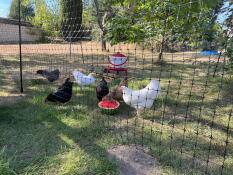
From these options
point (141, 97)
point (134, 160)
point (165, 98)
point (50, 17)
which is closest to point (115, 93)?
point (141, 97)

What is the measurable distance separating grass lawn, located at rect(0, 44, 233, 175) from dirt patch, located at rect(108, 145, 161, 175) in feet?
0.24

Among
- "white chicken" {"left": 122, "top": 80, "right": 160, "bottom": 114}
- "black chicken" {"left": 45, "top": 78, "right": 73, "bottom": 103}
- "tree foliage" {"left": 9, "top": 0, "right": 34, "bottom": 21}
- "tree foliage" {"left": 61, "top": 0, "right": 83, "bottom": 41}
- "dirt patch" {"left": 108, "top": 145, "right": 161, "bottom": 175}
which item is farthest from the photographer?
"tree foliage" {"left": 9, "top": 0, "right": 34, "bottom": 21}

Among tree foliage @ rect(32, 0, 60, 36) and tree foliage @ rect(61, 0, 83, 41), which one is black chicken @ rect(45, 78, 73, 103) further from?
tree foliage @ rect(32, 0, 60, 36)

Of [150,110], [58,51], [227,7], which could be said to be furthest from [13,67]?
[227,7]

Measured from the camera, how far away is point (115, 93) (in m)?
4.28

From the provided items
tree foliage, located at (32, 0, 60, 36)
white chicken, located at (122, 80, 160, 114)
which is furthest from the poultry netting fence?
tree foliage, located at (32, 0, 60, 36)

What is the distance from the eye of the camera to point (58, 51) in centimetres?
1054

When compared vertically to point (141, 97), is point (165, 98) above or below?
below

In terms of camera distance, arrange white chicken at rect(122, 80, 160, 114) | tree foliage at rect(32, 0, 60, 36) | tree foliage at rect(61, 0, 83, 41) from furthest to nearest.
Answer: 1. tree foliage at rect(32, 0, 60, 36)
2. tree foliage at rect(61, 0, 83, 41)
3. white chicken at rect(122, 80, 160, 114)

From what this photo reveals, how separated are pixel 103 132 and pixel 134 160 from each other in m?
0.70

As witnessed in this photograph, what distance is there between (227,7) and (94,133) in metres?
2.59

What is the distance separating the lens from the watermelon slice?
3913 millimetres

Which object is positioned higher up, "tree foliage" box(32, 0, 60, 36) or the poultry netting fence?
"tree foliage" box(32, 0, 60, 36)

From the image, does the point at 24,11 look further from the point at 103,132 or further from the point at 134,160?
the point at 134,160
